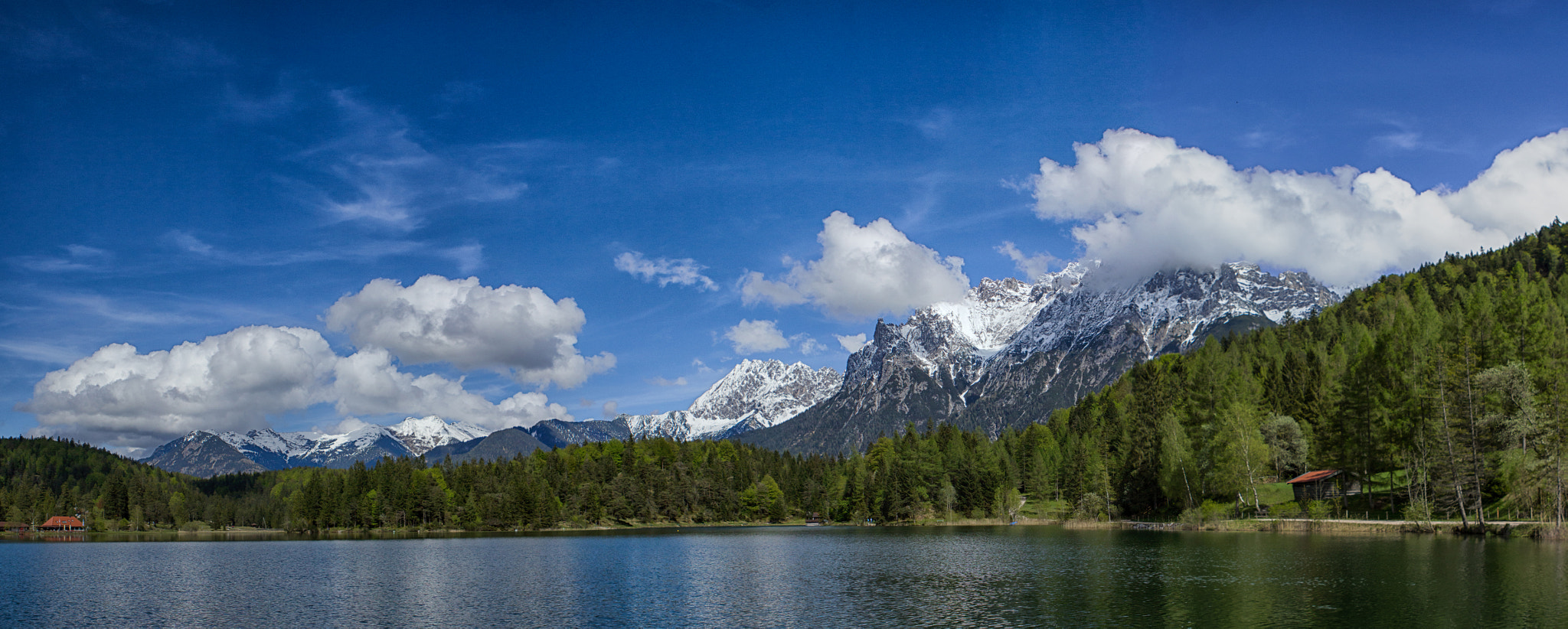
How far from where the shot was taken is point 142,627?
49719 mm

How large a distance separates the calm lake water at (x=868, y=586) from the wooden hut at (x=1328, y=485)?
1772cm

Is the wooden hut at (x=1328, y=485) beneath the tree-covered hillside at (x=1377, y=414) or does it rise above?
beneath

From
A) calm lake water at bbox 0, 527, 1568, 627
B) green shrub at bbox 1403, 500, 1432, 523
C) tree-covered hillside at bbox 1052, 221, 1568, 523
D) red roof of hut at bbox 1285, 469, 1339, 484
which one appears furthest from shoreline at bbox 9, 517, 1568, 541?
red roof of hut at bbox 1285, 469, 1339, 484

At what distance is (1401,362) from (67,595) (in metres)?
130

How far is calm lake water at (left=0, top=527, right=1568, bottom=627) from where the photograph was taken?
45.6m

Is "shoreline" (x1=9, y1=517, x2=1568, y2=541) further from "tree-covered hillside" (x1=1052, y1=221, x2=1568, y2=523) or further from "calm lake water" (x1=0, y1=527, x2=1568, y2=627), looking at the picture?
"calm lake water" (x1=0, y1=527, x2=1568, y2=627)

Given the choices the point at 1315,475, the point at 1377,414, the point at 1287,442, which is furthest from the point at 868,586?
the point at 1287,442

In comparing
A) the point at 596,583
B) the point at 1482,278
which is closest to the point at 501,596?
the point at 596,583

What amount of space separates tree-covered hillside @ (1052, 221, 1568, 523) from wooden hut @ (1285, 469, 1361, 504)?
65.8 inches

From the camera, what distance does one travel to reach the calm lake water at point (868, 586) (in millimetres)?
45562

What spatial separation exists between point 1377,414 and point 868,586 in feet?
234

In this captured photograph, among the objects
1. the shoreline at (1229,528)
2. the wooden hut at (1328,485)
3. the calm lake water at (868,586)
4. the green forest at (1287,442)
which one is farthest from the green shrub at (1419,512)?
the wooden hut at (1328,485)

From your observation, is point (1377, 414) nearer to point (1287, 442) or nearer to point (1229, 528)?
point (1287, 442)

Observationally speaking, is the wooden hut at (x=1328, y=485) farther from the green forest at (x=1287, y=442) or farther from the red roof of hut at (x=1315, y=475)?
the green forest at (x=1287, y=442)
